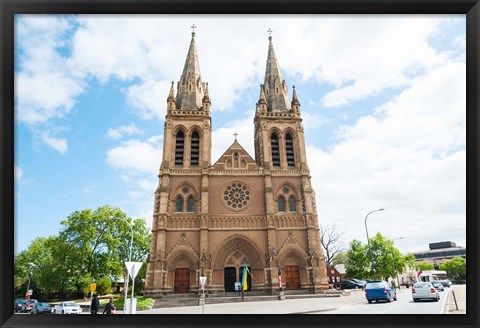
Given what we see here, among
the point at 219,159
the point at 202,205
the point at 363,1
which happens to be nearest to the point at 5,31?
the point at 363,1

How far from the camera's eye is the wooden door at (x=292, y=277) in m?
30.9

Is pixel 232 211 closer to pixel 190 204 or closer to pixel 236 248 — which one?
pixel 236 248

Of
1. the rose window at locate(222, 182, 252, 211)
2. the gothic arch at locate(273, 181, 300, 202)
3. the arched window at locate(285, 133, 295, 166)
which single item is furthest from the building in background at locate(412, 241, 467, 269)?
the rose window at locate(222, 182, 252, 211)

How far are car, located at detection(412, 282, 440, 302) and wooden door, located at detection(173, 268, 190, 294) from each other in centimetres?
1895

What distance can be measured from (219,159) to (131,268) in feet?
75.3

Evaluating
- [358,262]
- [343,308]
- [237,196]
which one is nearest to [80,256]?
[237,196]

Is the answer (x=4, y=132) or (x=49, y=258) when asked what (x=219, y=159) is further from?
(x=4, y=132)

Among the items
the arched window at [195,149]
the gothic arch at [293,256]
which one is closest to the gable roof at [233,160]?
the arched window at [195,149]

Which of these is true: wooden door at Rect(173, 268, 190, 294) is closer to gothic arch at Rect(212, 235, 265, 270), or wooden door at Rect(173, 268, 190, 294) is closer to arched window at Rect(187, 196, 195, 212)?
gothic arch at Rect(212, 235, 265, 270)

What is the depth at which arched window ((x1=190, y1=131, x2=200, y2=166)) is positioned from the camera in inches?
1361

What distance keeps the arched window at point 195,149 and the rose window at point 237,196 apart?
4525 mm

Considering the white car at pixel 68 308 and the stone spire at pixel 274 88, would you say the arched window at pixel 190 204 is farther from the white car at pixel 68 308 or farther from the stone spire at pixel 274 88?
the stone spire at pixel 274 88

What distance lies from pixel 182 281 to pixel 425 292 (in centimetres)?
1993

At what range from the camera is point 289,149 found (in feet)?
120
